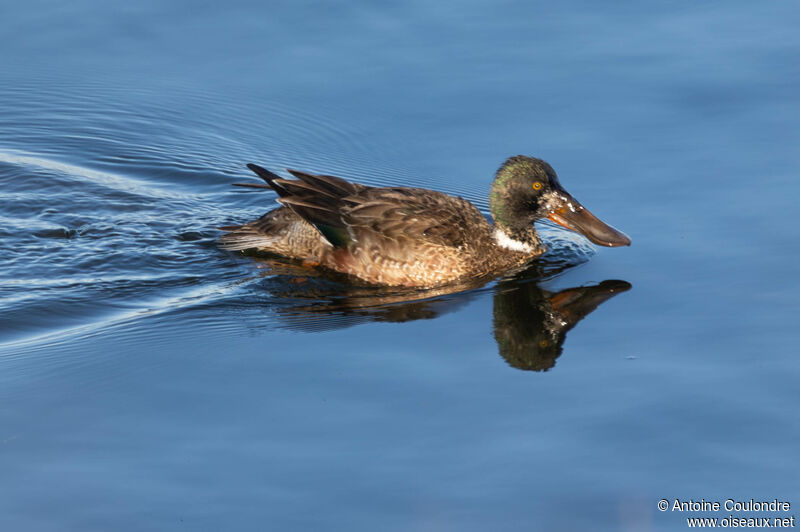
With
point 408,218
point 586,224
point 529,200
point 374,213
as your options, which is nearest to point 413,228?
point 408,218

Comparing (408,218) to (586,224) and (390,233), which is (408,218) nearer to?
(390,233)

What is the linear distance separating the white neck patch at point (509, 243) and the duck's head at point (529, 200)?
3cm

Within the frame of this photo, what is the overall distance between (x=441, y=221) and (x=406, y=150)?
1.71 meters

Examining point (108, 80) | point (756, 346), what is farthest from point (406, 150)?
point (756, 346)

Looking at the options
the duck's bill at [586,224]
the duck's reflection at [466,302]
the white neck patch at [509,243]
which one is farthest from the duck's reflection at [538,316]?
the white neck patch at [509,243]

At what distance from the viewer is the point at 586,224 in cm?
991

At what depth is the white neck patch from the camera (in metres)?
10.3

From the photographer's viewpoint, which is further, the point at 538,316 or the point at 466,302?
the point at 466,302

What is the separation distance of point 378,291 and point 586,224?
1.90m

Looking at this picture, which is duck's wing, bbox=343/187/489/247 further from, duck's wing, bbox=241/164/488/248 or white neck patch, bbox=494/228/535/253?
white neck patch, bbox=494/228/535/253

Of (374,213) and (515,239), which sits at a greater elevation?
(374,213)

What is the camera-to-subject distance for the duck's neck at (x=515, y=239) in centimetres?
1033

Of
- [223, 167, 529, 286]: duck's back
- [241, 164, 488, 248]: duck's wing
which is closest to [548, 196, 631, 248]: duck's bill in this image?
[223, 167, 529, 286]: duck's back

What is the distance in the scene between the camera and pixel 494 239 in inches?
407
